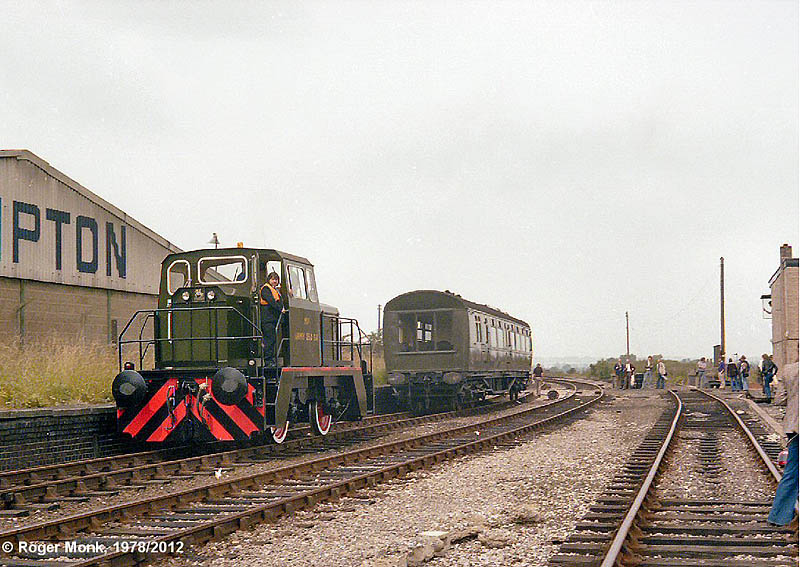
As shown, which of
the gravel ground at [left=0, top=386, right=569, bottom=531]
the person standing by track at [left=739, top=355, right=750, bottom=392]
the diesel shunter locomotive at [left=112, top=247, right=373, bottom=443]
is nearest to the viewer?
the gravel ground at [left=0, top=386, right=569, bottom=531]

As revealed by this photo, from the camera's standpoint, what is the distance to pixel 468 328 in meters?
22.2

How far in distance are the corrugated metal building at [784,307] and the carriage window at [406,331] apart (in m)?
14.3

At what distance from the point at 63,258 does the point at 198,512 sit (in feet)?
51.2

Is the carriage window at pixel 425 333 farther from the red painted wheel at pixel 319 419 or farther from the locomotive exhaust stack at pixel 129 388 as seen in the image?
the locomotive exhaust stack at pixel 129 388

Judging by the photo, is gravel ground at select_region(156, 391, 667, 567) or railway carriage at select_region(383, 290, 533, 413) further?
railway carriage at select_region(383, 290, 533, 413)

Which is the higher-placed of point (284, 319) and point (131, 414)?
point (284, 319)

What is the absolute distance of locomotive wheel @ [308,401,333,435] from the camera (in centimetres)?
1459

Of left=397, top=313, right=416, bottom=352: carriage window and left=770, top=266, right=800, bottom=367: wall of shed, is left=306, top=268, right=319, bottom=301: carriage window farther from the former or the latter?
left=770, top=266, right=800, bottom=367: wall of shed

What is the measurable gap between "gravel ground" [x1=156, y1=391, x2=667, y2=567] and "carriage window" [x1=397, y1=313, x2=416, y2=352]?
993 cm

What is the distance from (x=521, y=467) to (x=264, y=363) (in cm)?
409

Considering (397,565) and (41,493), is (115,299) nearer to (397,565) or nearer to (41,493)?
(41,493)

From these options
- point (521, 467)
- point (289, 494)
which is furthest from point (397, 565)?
point (521, 467)

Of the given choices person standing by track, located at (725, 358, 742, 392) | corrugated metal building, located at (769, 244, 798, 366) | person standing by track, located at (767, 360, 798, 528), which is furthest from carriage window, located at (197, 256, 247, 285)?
person standing by track, located at (725, 358, 742, 392)

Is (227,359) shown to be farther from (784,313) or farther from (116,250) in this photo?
(784,313)
